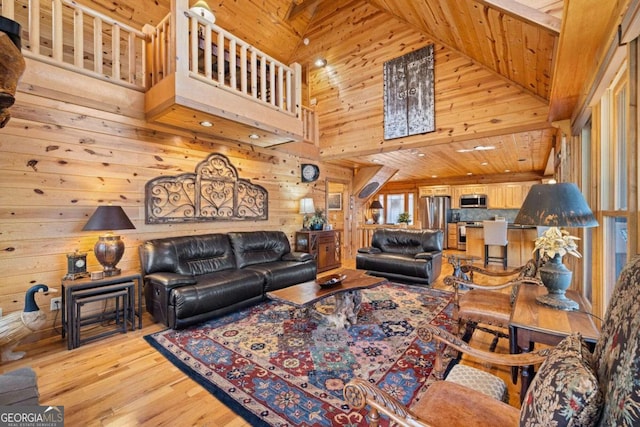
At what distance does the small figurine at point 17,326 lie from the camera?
86.5 inches

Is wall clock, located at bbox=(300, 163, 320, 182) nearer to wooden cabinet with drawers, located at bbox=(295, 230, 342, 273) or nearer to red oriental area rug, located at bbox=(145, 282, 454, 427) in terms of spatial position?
wooden cabinet with drawers, located at bbox=(295, 230, 342, 273)

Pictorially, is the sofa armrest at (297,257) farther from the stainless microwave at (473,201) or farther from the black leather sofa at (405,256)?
the stainless microwave at (473,201)

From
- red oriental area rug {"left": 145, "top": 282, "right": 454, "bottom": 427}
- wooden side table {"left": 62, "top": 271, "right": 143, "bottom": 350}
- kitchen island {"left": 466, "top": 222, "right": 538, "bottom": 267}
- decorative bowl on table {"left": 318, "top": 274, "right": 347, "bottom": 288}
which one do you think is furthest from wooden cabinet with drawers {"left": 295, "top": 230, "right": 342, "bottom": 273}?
kitchen island {"left": 466, "top": 222, "right": 538, "bottom": 267}

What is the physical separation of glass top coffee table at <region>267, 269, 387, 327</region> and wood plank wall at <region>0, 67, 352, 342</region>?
6.87 feet

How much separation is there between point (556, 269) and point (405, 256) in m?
3.11

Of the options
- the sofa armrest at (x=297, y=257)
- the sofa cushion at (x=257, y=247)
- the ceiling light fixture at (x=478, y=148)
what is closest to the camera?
the sofa cushion at (x=257, y=247)

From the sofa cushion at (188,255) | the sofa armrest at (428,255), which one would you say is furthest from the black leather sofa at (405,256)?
the sofa cushion at (188,255)

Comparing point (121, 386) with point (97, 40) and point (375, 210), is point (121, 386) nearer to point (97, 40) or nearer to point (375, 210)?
point (97, 40)

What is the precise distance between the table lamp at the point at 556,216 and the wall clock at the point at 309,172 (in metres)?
4.31

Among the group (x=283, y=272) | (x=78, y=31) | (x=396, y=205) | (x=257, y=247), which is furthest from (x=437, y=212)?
(x=78, y=31)

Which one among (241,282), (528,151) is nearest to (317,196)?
(241,282)

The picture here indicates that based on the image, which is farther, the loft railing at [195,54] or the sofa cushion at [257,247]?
the sofa cushion at [257,247]

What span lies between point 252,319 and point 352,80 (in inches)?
180

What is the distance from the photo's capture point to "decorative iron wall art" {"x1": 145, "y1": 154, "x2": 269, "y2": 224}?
366 centimetres
